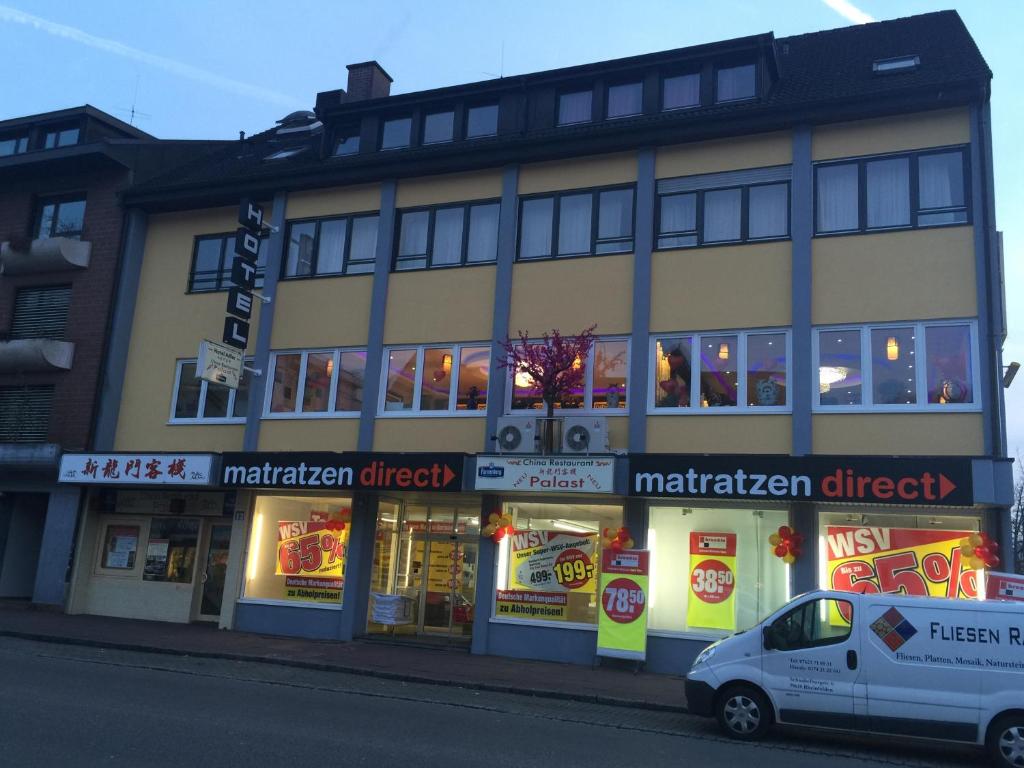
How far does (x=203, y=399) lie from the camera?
762 inches

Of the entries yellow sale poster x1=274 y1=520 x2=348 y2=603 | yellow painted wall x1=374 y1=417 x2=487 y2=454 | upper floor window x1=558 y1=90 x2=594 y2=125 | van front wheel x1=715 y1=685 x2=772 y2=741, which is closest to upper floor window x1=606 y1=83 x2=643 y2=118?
upper floor window x1=558 y1=90 x2=594 y2=125

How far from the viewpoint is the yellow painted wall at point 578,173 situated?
1675cm

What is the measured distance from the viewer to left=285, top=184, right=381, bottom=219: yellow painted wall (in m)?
18.8

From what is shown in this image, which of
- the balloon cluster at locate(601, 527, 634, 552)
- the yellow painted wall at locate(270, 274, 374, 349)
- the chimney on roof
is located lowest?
the balloon cluster at locate(601, 527, 634, 552)

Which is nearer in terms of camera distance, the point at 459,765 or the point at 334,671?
the point at 459,765

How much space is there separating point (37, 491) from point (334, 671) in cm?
1024

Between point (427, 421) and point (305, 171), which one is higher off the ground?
point (305, 171)

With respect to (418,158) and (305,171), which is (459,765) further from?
(305,171)

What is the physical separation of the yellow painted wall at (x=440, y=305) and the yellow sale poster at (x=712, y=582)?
18.2ft

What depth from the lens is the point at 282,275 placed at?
1919 centimetres

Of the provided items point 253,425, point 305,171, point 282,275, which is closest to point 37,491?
point 253,425

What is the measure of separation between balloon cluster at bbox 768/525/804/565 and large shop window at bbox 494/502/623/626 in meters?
2.82

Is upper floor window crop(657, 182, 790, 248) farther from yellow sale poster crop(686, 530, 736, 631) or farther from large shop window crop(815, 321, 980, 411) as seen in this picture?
yellow sale poster crop(686, 530, 736, 631)

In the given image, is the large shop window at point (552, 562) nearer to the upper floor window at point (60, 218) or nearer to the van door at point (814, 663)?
the van door at point (814, 663)
